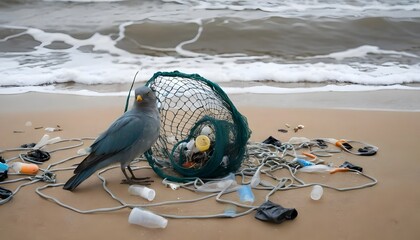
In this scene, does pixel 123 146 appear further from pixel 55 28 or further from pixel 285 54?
pixel 55 28

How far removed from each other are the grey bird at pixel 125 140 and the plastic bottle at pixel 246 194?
2.39 feet

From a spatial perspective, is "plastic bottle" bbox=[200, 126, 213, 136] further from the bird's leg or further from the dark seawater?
the dark seawater

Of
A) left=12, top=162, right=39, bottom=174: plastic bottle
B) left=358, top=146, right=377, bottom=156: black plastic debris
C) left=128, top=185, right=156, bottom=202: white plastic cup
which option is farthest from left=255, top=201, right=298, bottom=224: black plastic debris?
left=12, top=162, right=39, bottom=174: plastic bottle

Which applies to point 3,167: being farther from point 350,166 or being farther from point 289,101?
point 289,101

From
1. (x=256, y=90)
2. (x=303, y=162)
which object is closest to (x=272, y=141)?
(x=303, y=162)

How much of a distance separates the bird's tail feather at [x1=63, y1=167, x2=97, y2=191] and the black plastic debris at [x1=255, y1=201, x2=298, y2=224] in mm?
1186

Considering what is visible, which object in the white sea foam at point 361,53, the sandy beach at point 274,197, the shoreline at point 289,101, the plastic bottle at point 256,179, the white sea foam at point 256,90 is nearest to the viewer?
the sandy beach at point 274,197

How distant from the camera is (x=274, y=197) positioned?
2998mm

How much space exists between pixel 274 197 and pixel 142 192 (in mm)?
911

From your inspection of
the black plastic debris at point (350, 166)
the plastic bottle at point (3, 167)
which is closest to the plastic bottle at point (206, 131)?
the black plastic debris at point (350, 166)

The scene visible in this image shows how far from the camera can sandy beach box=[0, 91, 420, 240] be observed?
256 cm

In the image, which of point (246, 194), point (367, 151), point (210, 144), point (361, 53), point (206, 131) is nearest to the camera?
point (246, 194)

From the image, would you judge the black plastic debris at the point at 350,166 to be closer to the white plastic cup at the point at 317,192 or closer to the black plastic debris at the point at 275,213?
the white plastic cup at the point at 317,192

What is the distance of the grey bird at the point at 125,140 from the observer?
304 centimetres
